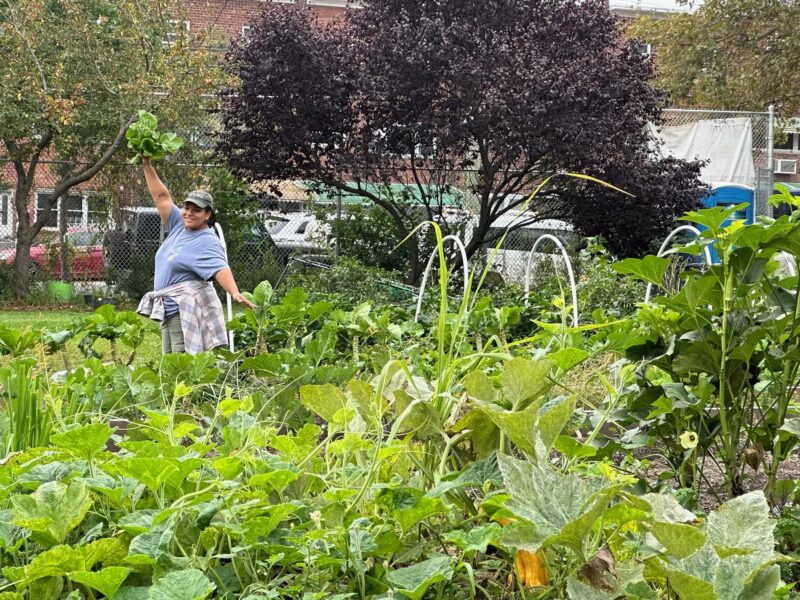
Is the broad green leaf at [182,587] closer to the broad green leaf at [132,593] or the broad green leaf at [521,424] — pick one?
the broad green leaf at [132,593]

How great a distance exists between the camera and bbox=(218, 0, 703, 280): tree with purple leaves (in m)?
11.6

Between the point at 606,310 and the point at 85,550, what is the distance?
718 cm

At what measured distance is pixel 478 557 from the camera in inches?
62.2

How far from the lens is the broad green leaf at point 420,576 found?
1191 millimetres

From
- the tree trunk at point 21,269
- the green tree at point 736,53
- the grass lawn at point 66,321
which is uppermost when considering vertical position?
the green tree at point 736,53

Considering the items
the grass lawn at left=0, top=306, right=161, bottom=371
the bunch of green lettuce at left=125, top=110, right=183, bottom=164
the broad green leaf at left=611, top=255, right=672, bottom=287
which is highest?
the bunch of green lettuce at left=125, top=110, right=183, bottom=164

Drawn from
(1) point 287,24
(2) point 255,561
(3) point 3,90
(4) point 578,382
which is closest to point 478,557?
(2) point 255,561

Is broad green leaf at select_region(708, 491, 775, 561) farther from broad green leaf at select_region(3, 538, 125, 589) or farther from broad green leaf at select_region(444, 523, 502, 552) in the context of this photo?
broad green leaf at select_region(3, 538, 125, 589)

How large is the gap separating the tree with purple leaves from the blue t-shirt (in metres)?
6.10

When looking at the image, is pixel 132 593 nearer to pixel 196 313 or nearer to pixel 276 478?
pixel 276 478

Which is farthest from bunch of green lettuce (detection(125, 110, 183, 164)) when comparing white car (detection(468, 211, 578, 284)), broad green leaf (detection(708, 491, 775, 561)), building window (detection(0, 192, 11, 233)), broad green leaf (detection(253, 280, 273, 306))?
building window (detection(0, 192, 11, 233))

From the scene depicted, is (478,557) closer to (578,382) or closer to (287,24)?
(578,382)

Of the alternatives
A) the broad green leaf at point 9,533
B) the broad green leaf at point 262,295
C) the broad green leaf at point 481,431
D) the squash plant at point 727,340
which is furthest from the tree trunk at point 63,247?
the broad green leaf at point 9,533

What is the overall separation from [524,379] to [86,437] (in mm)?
677
